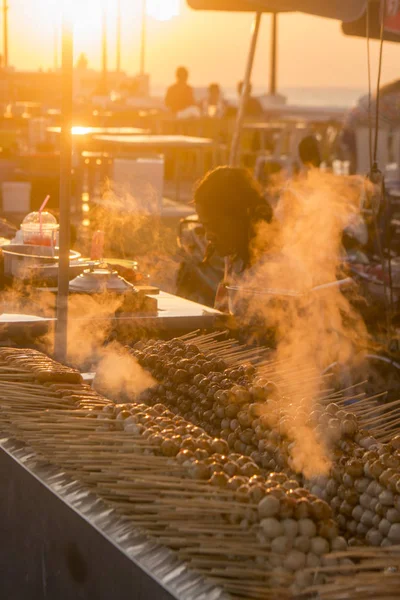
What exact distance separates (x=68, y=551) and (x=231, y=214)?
9.81 feet

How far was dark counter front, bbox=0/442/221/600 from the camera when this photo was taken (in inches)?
64.9

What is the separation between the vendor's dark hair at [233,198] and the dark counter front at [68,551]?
2.63 metres

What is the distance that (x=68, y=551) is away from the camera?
1.95m

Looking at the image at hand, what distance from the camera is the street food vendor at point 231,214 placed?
4.72 m

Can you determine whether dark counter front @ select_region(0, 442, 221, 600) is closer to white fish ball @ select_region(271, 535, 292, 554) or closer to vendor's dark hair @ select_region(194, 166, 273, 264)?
white fish ball @ select_region(271, 535, 292, 554)

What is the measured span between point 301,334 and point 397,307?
1628 mm

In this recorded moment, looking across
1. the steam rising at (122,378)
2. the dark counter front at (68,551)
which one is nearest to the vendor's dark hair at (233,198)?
the steam rising at (122,378)

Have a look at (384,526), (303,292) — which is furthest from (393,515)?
(303,292)

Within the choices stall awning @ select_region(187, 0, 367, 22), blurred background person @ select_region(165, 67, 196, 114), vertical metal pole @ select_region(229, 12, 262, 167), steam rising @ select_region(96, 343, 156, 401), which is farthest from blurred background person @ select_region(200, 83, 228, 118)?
steam rising @ select_region(96, 343, 156, 401)

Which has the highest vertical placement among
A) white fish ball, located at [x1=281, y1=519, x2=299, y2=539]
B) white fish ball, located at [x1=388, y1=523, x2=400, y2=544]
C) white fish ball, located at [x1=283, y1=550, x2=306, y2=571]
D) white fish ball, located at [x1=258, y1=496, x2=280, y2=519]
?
white fish ball, located at [x1=258, y1=496, x2=280, y2=519]

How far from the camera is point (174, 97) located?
15.7 meters

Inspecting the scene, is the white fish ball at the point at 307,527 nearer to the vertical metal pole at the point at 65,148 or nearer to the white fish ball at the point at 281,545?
the white fish ball at the point at 281,545

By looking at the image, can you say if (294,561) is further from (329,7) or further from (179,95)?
(179,95)

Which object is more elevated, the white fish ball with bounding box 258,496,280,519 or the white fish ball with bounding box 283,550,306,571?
the white fish ball with bounding box 258,496,280,519
